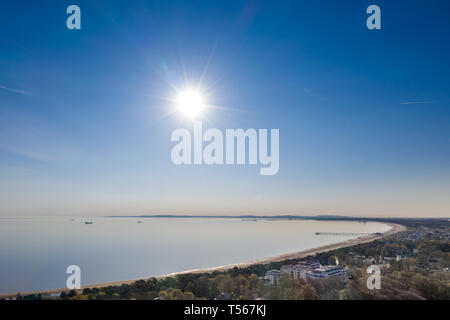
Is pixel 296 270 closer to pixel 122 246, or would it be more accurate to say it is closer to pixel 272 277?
pixel 272 277

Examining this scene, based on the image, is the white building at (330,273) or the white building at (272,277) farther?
the white building at (330,273)

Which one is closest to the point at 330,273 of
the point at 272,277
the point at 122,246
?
the point at 272,277

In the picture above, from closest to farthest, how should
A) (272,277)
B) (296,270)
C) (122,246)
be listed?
(272,277) < (296,270) < (122,246)

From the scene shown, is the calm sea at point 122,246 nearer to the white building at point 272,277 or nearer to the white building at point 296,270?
the white building at point 296,270

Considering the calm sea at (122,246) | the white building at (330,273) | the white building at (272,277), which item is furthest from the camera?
the calm sea at (122,246)

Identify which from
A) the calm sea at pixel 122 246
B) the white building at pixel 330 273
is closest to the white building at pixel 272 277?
the white building at pixel 330 273

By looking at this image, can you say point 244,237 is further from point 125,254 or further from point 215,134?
point 215,134

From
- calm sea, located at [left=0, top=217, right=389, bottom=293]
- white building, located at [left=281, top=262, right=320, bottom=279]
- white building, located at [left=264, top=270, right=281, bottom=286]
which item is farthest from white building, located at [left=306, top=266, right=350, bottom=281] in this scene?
calm sea, located at [left=0, top=217, right=389, bottom=293]

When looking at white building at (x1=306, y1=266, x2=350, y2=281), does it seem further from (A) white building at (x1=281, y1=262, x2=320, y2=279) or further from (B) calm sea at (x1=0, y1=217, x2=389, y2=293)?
(B) calm sea at (x1=0, y1=217, x2=389, y2=293)
